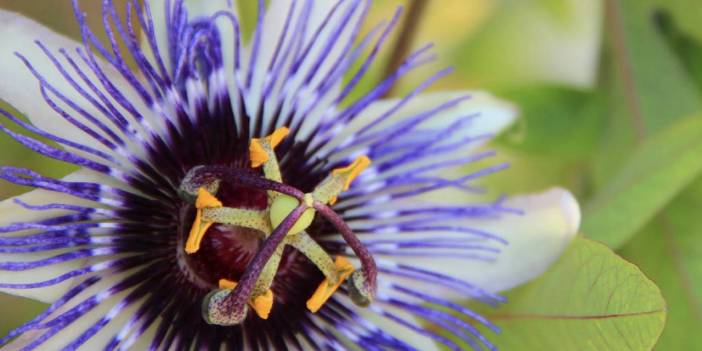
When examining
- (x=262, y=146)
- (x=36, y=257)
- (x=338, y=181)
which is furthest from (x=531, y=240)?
(x=36, y=257)

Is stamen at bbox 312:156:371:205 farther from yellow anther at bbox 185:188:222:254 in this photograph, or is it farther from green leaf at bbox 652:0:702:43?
green leaf at bbox 652:0:702:43

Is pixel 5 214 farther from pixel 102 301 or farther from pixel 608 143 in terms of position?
pixel 608 143

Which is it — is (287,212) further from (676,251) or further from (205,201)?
(676,251)

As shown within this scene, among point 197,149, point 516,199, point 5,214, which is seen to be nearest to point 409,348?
point 516,199

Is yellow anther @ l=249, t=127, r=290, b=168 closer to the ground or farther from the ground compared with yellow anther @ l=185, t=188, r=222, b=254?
farther from the ground

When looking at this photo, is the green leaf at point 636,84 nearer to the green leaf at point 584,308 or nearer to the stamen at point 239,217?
the green leaf at point 584,308

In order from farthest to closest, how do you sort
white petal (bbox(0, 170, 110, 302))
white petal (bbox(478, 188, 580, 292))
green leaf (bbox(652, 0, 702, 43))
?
green leaf (bbox(652, 0, 702, 43))
white petal (bbox(478, 188, 580, 292))
white petal (bbox(0, 170, 110, 302))

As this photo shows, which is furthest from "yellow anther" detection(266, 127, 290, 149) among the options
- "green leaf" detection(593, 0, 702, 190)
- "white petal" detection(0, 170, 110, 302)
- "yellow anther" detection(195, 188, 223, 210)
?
"green leaf" detection(593, 0, 702, 190)
